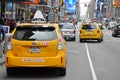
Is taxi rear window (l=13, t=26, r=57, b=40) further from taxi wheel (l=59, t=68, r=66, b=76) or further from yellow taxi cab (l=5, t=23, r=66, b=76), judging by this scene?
taxi wheel (l=59, t=68, r=66, b=76)

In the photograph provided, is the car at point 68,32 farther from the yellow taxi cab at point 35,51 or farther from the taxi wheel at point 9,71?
the yellow taxi cab at point 35,51

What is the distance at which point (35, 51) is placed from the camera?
1320 centimetres

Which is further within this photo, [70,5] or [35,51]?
[70,5]

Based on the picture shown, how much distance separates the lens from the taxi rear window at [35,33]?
1330cm

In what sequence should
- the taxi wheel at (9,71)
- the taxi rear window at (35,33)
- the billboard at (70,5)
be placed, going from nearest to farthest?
the taxi rear window at (35,33) < the taxi wheel at (9,71) < the billboard at (70,5)

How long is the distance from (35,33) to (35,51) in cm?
59

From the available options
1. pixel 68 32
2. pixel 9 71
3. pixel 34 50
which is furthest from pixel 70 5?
pixel 34 50

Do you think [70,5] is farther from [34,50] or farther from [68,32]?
[34,50]

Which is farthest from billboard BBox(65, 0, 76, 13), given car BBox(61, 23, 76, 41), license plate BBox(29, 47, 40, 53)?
license plate BBox(29, 47, 40, 53)

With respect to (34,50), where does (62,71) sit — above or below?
below

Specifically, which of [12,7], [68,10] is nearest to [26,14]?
[12,7]

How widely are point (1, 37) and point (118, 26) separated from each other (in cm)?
3271

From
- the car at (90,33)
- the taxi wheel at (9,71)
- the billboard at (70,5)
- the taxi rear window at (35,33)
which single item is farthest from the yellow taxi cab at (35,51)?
the billboard at (70,5)

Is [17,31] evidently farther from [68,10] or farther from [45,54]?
[68,10]
